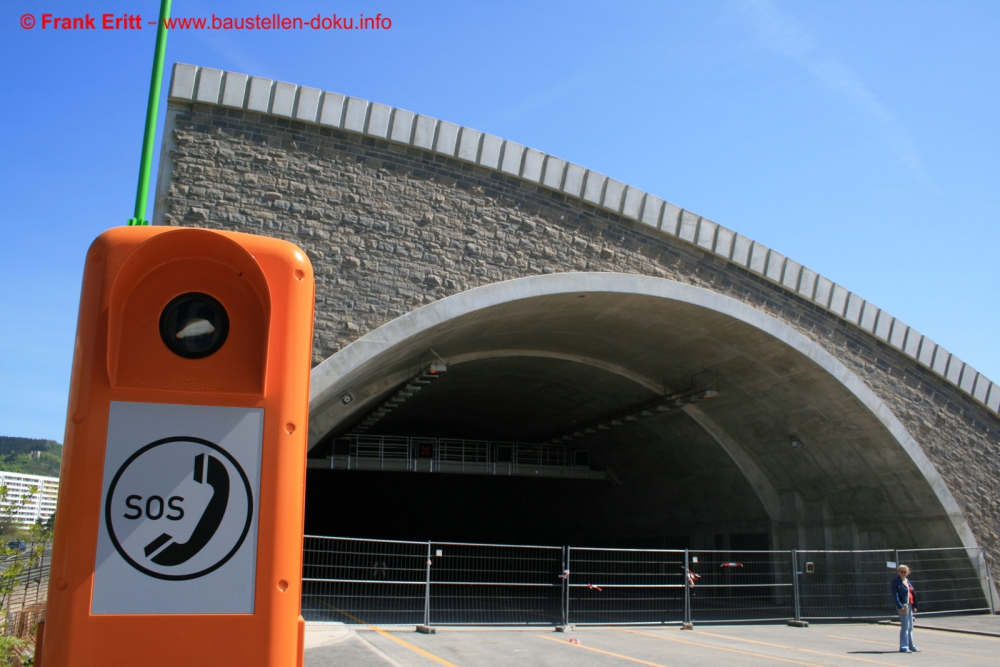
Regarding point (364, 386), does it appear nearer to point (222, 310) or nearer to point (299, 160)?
point (299, 160)

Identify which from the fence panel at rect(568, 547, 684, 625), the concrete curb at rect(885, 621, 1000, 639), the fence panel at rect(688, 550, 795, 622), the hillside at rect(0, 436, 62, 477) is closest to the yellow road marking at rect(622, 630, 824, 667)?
the fence panel at rect(568, 547, 684, 625)

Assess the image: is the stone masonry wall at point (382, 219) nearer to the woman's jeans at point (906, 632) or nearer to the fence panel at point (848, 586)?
the woman's jeans at point (906, 632)

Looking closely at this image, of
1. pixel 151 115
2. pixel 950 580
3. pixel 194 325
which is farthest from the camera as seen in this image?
pixel 950 580

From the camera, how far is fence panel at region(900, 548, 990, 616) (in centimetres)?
1572

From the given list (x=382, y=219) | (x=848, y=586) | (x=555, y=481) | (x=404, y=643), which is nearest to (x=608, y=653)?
(x=404, y=643)

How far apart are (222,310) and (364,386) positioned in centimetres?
1099

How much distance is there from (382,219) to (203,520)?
29.9 ft

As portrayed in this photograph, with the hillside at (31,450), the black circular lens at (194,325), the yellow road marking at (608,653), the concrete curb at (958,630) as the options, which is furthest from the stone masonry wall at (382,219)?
the hillside at (31,450)

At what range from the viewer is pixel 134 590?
3.08 meters

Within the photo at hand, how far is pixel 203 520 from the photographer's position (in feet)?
10.5

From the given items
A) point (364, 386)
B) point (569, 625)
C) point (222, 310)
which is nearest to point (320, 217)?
point (364, 386)

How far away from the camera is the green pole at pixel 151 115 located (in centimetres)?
527

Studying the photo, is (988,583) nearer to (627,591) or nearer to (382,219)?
(627,591)

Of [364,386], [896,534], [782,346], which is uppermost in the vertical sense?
[782,346]
